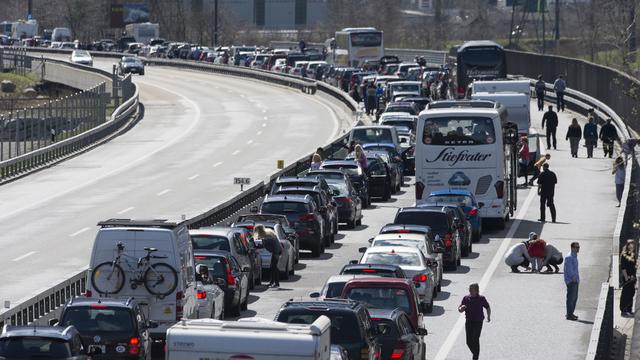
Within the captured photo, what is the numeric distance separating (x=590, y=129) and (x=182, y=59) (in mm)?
77154

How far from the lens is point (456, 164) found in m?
41.8

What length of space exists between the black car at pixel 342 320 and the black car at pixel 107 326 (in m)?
2.55

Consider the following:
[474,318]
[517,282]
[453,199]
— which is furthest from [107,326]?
[453,199]

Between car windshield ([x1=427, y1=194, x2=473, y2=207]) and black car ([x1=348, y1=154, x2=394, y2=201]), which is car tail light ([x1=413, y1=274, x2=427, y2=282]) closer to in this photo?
car windshield ([x1=427, y1=194, x2=473, y2=207])

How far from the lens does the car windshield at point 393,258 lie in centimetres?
2947

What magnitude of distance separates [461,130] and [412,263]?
1217 cm

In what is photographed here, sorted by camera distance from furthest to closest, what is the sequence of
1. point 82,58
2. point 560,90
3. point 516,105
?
point 82,58, point 560,90, point 516,105

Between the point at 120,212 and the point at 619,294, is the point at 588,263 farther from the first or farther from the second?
the point at 120,212

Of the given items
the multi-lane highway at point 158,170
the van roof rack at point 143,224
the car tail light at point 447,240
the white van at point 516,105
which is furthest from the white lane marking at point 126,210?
the van roof rack at point 143,224

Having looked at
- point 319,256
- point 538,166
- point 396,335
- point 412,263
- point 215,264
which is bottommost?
point 319,256

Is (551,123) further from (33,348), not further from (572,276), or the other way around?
(33,348)

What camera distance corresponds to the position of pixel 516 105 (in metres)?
58.0

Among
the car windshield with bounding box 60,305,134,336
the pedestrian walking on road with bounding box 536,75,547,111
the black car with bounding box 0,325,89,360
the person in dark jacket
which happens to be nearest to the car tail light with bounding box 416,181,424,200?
the person in dark jacket

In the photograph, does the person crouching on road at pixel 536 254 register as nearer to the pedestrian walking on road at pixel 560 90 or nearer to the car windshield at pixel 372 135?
the car windshield at pixel 372 135
